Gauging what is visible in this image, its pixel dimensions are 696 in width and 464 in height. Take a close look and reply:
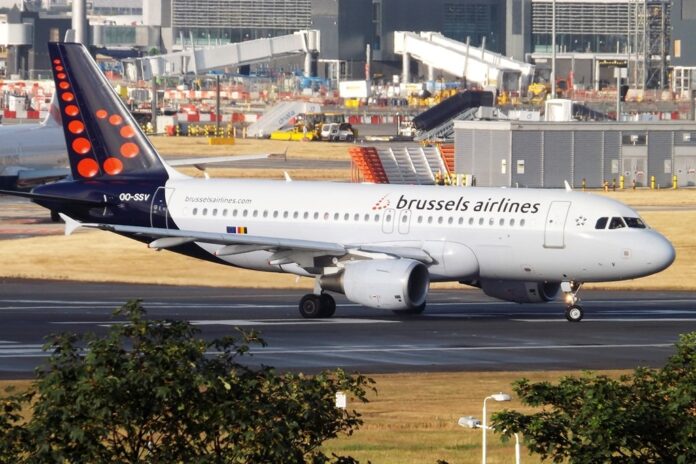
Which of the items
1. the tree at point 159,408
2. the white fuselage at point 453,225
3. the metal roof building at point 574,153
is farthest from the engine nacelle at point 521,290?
the metal roof building at point 574,153

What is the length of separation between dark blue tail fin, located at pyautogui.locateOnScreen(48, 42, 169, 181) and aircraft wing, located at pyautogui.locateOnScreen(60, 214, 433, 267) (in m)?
4.22

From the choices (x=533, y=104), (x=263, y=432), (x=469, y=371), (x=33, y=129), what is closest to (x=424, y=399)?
(x=469, y=371)

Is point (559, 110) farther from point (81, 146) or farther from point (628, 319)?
point (81, 146)

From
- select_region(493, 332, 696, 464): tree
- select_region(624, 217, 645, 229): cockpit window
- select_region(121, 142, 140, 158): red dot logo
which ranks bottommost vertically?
select_region(624, 217, 645, 229): cockpit window

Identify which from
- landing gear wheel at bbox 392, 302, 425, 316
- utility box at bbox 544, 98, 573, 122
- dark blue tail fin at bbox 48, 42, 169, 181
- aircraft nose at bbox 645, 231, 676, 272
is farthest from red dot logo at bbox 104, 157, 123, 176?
utility box at bbox 544, 98, 573, 122

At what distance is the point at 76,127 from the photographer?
160 feet

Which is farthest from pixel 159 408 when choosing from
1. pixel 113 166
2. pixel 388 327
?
pixel 113 166

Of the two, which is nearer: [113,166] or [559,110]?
[113,166]

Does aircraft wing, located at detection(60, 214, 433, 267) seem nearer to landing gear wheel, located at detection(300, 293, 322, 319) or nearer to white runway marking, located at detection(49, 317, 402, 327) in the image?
landing gear wheel, located at detection(300, 293, 322, 319)

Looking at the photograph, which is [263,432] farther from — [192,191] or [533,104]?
[533,104]

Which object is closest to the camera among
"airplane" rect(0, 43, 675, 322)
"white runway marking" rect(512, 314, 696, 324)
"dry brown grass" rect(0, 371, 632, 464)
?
"dry brown grass" rect(0, 371, 632, 464)

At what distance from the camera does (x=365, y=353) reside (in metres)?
37.8

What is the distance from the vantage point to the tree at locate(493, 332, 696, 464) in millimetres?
16391

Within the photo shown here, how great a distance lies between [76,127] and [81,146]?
71 cm
